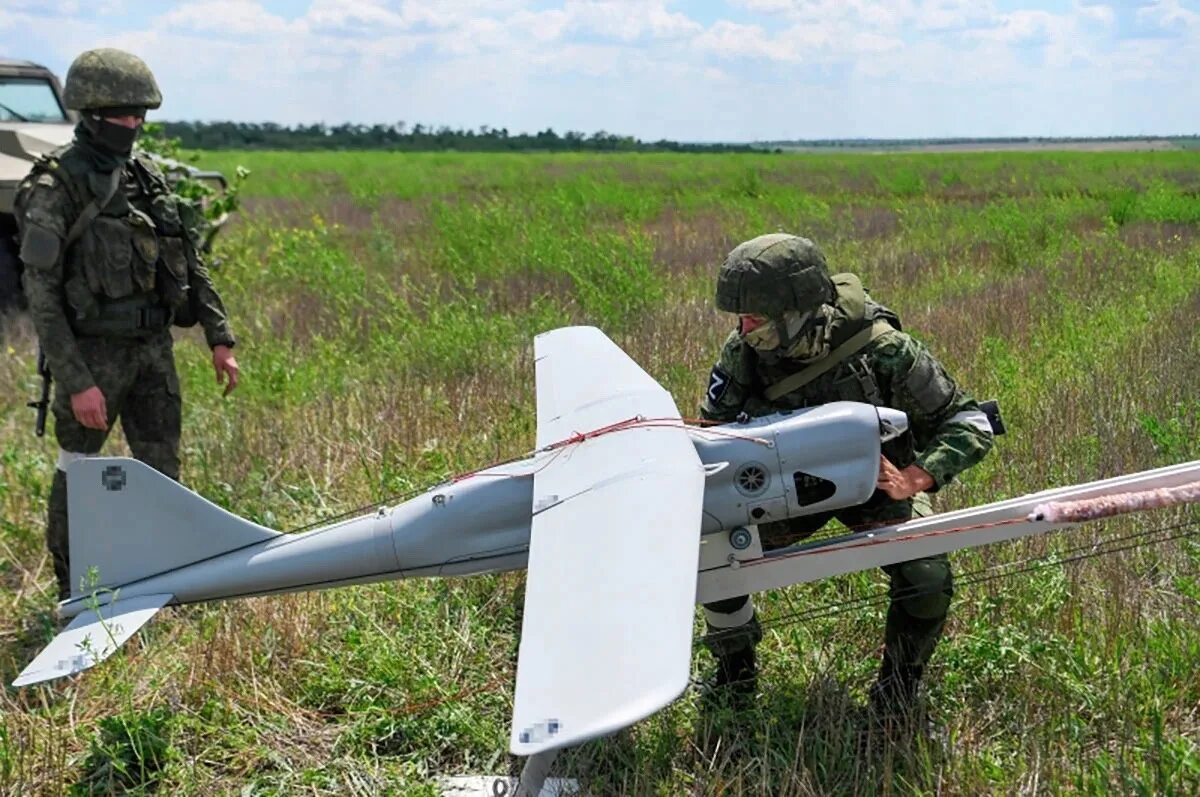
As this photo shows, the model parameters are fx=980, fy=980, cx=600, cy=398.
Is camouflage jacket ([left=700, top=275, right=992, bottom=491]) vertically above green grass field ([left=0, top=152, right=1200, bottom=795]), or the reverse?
camouflage jacket ([left=700, top=275, right=992, bottom=491])

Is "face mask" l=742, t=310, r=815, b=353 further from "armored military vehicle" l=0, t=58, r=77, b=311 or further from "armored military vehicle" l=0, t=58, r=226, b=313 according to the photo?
"armored military vehicle" l=0, t=58, r=77, b=311

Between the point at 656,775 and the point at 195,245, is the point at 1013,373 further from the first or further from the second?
the point at 195,245

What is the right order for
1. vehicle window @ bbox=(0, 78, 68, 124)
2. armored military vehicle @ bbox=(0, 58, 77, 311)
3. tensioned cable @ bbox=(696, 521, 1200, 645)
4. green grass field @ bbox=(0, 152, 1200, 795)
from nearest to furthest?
green grass field @ bbox=(0, 152, 1200, 795) < tensioned cable @ bbox=(696, 521, 1200, 645) < armored military vehicle @ bbox=(0, 58, 77, 311) < vehicle window @ bbox=(0, 78, 68, 124)

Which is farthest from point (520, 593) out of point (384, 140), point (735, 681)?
point (384, 140)

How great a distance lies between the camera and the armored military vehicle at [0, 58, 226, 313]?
28.0 ft

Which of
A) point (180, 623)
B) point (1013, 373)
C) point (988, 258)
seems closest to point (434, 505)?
point (180, 623)

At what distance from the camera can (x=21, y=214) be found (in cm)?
370

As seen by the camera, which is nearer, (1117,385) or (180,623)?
(180,623)

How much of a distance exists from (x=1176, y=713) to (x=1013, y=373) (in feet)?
9.20

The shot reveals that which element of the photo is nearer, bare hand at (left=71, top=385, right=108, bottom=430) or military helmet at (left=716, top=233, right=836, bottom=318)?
military helmet at (left=716, top=233, right=836, bottom=318)

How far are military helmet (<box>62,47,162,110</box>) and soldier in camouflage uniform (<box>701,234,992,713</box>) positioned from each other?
2.38 meters

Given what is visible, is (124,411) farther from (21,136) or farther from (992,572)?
(21,136)

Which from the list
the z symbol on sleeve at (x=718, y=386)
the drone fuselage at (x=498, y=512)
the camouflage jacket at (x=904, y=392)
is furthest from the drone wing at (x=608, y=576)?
the camouflage jacket at (x=904, y=392)

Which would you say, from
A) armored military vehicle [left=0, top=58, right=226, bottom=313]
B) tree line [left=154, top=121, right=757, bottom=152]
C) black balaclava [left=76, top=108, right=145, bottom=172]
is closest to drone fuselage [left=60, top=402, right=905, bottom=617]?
black balaclava [left=76, top=108, right=145, bottom=172]
